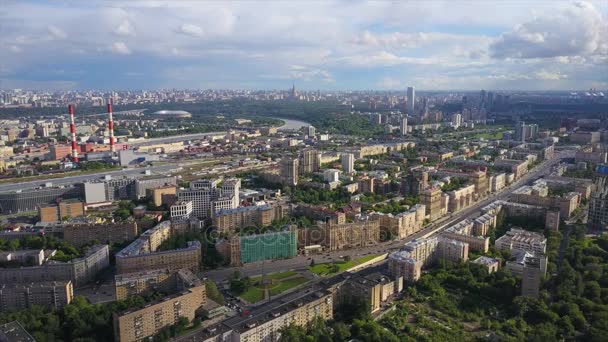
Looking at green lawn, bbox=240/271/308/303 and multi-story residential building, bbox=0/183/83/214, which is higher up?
multi-story residential building, bbox=0/183/83/214

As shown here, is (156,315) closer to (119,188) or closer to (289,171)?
(119,188)

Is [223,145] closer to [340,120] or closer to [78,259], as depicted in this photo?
[340,120]

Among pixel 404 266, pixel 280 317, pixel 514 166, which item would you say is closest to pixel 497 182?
pixel 514 166

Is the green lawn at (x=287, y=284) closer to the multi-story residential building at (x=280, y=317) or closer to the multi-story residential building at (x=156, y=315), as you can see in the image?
the multi-story residential building at (x=280, y=317)

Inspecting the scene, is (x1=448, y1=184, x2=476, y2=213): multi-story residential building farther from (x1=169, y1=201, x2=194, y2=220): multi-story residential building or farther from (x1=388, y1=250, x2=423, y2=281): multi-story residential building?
(x1=169, y1=201, x2=194, y2=220): multi-story residential building

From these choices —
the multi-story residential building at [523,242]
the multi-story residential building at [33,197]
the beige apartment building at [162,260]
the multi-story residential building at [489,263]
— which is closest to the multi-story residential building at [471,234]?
the multi-story residential building at [523,242]

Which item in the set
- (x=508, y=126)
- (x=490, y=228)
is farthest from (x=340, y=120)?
(x=490, y=228)

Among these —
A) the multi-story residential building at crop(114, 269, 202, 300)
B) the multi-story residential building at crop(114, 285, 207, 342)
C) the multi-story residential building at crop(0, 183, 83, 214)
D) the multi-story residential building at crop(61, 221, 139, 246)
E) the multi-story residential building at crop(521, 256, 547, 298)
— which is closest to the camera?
the multi-story residential building at crop(114, 285, 207, 342)

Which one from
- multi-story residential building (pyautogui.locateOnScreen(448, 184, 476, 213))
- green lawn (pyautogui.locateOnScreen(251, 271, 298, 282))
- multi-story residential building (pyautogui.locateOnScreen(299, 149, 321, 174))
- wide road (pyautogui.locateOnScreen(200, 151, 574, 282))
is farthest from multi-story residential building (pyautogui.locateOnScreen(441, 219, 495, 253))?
multi-story residential building (pyautogui.locateOnScreen(299, 149, 321, 174))
